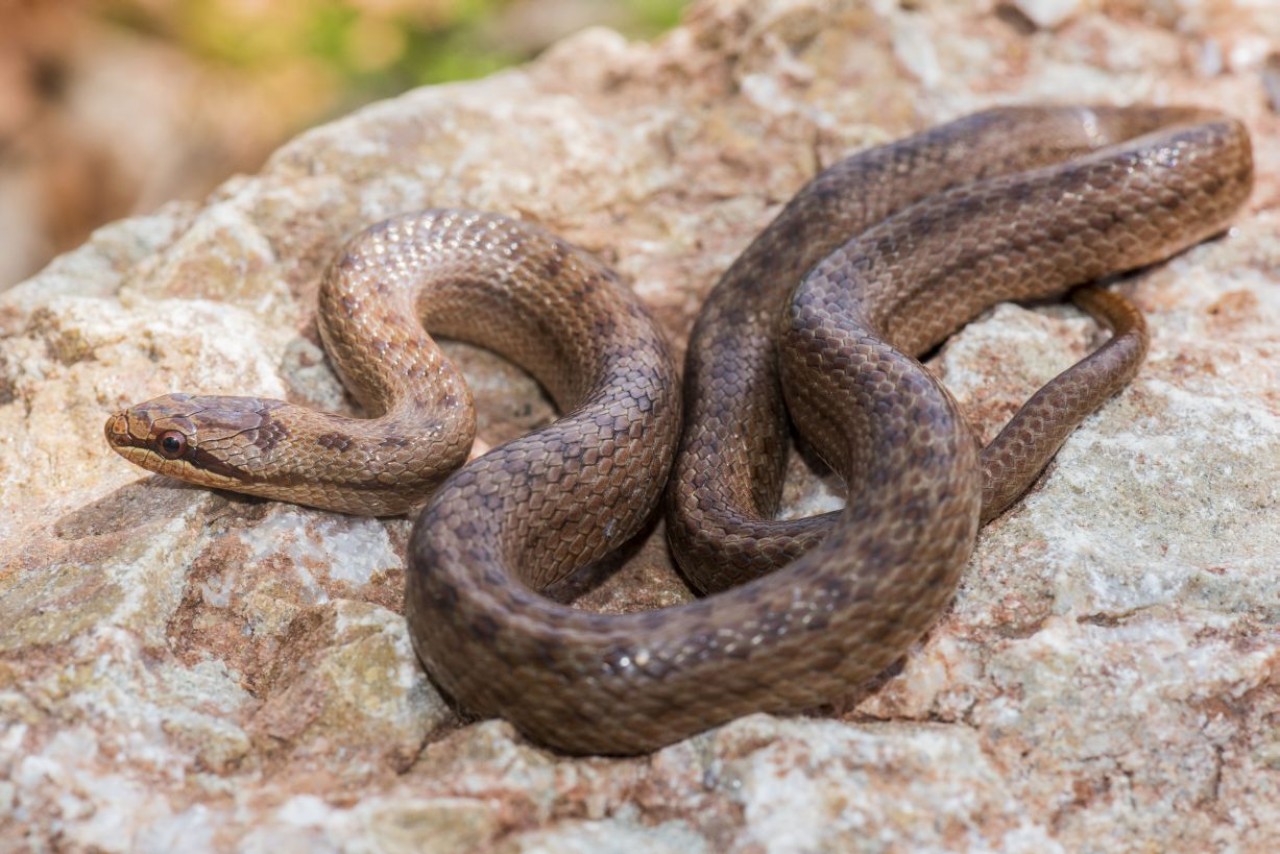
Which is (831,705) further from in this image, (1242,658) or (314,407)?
(314,407)

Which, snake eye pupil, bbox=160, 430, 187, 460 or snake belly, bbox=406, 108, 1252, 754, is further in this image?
snake eye pupil, bbox=160, 430, 187, 460

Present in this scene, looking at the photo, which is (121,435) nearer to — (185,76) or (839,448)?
(839,448)

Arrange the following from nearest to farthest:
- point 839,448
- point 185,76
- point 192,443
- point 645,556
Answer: point 192,443
point 839,448
point 645,556
point 185,76

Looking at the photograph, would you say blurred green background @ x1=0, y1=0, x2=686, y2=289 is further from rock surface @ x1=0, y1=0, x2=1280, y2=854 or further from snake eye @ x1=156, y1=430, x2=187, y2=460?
snake eye @ x1=156, y1=430, x2=187, y2=460

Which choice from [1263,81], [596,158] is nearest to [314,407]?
[596,158]

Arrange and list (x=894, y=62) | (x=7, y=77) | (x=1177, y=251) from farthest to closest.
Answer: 1. (x=7, y=77)
2. (x=894, y=62)
3. (x=1177, y=251)

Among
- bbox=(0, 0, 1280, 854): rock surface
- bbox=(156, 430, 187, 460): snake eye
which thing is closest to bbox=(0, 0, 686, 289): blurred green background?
bbox=(0, 0, 1280, 854): rock surface

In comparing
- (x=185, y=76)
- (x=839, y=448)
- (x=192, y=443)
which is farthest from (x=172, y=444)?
(x=185, y=76)
